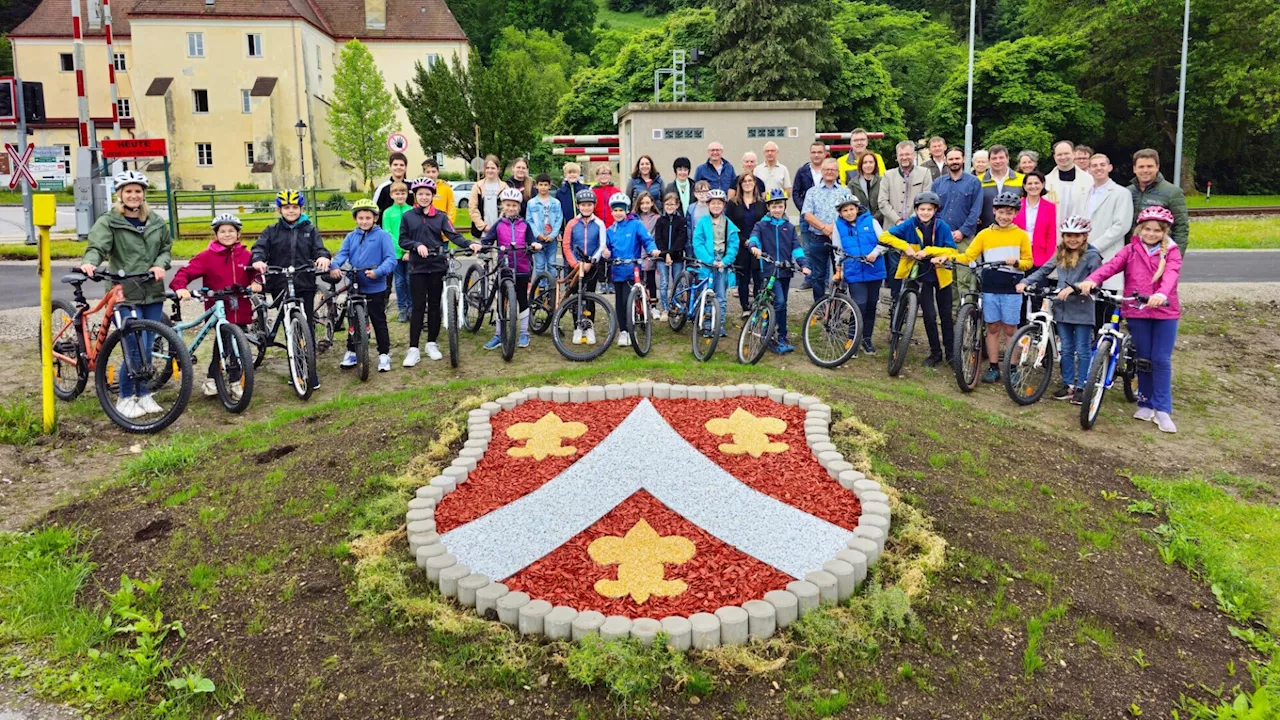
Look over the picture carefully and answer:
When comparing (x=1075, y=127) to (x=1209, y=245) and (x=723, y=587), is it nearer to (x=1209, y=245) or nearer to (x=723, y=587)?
(x=1209, y=245)

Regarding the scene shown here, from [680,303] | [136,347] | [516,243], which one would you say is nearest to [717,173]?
[680,303]

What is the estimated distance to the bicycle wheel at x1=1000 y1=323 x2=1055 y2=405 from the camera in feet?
27.9

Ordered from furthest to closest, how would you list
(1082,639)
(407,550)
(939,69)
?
(939,69) → (407,550) → (1082,639)

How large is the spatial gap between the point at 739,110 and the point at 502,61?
71.5 feet

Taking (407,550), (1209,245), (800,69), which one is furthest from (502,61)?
(407,550)

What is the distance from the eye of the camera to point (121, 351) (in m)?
8.16

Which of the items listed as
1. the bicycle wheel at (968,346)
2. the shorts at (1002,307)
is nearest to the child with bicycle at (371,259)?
the bicycle wheel at (968,346)

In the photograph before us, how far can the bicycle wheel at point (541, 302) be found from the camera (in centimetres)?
1050

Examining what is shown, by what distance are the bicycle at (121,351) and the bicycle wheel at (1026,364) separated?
23.4 feet

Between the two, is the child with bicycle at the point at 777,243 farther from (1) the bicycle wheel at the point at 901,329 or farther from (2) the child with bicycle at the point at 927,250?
(1) the bicycle wheel at the point at 901,329

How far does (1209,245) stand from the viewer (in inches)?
829

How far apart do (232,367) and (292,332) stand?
0.63 m

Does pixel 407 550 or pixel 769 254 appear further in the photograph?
pixel 769 254

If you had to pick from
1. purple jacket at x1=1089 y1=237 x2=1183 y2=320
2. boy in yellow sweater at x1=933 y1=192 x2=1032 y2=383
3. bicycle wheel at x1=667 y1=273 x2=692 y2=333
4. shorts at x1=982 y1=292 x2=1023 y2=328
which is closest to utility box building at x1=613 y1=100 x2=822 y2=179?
bicycle wheel at x1=667 y1=273 x2=692 y2=333
